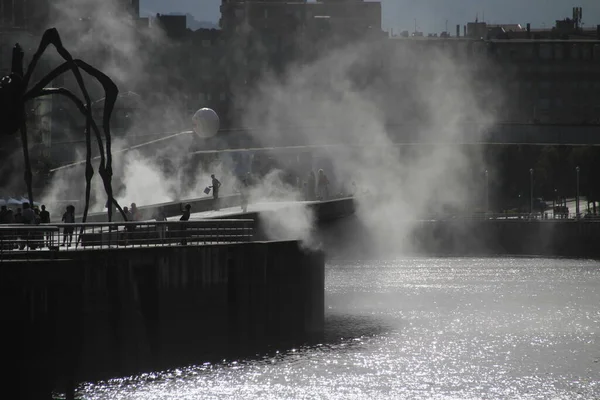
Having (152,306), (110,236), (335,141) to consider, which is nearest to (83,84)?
(110,236)

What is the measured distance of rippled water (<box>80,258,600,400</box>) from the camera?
49.6m

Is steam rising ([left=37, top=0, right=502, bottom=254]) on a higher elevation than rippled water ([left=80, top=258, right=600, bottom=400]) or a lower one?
higher

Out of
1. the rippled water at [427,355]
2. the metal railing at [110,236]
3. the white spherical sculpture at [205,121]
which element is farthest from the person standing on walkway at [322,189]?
the metal railing at [110,236]

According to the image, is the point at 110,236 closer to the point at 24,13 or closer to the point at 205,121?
the point at 205,121

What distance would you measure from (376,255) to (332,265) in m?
19.5

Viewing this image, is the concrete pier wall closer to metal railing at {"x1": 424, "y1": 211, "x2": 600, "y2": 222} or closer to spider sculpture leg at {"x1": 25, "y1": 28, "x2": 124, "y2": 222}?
spider sculpture leg at {"x1": 25, "y1": 28, "x2": 124, "y2": 222}

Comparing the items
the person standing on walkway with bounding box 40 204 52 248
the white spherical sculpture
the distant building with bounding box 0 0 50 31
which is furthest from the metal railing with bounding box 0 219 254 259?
the distant building with bounding box 0 0 50 31

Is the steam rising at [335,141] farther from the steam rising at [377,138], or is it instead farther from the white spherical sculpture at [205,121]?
the white spherical sculpture at [205,121]

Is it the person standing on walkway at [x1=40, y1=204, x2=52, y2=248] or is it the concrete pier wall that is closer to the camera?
the concrete pier wall

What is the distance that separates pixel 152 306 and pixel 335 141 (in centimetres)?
9539

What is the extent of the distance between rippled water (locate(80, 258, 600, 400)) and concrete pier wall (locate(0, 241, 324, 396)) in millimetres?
1047

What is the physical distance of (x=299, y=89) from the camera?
18362cm

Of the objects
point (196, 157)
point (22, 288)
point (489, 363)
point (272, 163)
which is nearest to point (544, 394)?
point (489, 363)

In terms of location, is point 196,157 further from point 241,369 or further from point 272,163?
point 241,369
